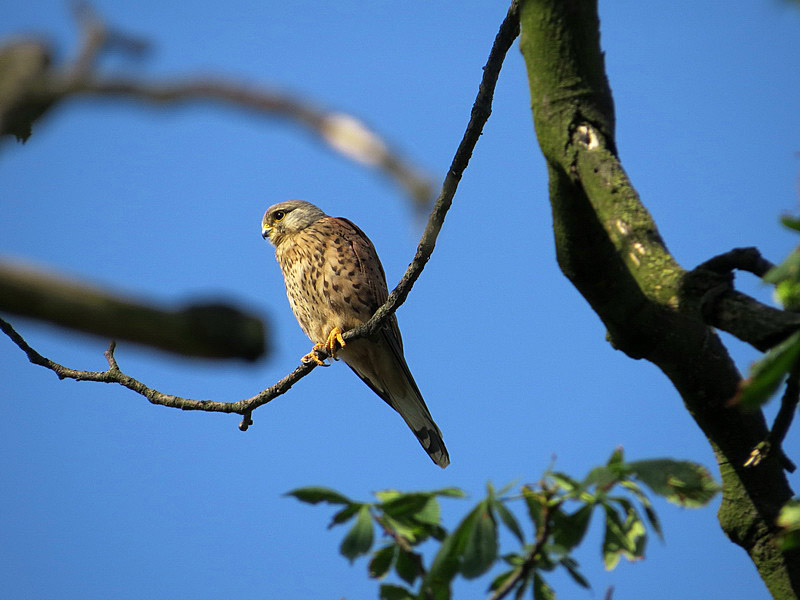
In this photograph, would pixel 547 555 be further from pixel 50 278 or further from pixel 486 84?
pixel 486 84

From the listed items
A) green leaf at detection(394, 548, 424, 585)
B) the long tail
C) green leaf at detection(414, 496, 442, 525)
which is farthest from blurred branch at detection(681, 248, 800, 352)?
the long tail

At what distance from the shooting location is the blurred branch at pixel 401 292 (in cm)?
276

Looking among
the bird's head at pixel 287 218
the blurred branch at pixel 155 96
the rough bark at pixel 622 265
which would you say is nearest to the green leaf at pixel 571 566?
the rough bark at pixel 622 265

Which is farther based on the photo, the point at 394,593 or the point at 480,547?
the point at 394,593

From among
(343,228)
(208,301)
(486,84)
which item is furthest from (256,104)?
(343,228)

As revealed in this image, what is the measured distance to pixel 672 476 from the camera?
1676 mm

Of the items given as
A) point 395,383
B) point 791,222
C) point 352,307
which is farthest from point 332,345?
point 791,222

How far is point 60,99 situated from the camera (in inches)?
34.8

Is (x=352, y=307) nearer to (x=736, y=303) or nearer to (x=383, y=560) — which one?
(x=383, y=560)

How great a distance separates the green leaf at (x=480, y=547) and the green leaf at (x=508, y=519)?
0.08 feet

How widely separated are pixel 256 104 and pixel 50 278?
11.3 inches

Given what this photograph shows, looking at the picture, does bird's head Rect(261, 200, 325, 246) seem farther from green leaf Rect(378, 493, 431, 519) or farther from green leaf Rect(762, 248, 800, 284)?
green leaf Rect(762, 248, 800, 284)

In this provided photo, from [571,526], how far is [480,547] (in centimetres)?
27

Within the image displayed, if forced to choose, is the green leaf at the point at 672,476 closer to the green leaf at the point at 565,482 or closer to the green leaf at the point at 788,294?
the green leaf at the point at 565,482
